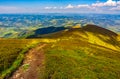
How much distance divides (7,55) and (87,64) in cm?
2389

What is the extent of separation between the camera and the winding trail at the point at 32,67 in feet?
141

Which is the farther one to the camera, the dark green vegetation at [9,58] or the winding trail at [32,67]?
the dark green vegetation at [9,58]

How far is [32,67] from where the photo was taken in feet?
158

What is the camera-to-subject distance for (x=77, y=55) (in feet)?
203

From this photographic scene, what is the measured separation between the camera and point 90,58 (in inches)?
2355

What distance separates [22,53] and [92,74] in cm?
2481

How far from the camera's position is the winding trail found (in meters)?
42.9

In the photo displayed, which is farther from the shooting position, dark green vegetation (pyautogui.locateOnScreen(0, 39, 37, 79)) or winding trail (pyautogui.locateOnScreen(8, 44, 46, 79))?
dark green vegetation (pyautogui.locateOnScreen(0, 39, 37, 79))

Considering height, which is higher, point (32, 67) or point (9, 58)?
point (9, 58)

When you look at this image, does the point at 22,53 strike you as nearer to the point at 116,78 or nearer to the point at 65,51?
the point at 65,51

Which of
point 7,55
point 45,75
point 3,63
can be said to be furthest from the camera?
point 7,55

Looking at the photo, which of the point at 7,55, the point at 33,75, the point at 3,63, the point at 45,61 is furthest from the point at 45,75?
the point at 7,55

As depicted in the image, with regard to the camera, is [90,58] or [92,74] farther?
[90,58]

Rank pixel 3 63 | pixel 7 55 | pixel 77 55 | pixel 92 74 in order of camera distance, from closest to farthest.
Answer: pixel 92 74, pixel 3 63, pixel 7 55, pixel 77 55
